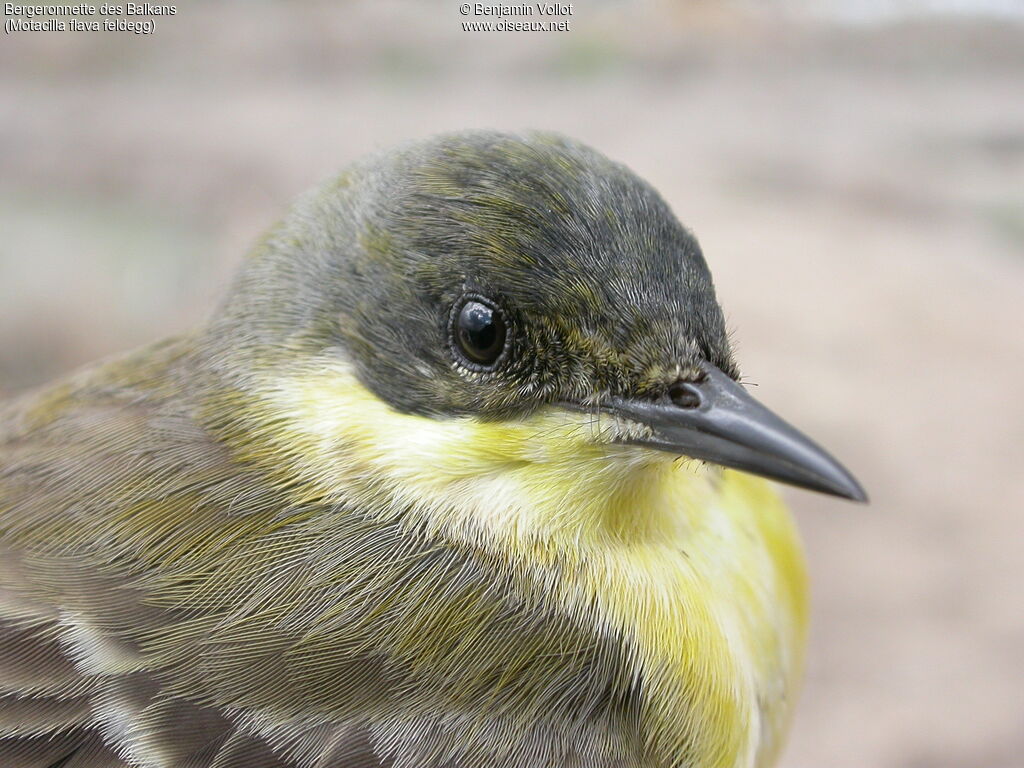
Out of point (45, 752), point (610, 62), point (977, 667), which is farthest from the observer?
point (610, 62)

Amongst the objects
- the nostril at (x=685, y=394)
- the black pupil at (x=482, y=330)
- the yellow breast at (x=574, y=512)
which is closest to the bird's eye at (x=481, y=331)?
the black pupil at (x=482, y=330)

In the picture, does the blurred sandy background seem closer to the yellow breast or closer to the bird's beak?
the yellow breast

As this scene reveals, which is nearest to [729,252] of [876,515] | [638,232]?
[876,515]

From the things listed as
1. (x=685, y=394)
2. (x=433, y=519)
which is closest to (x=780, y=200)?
(x=685, y=394)

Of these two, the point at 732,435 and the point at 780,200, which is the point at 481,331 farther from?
the point at 780,200

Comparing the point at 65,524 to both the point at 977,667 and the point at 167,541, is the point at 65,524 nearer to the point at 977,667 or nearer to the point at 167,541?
the point at 167,541

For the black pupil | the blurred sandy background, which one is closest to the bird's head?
the black pupil
